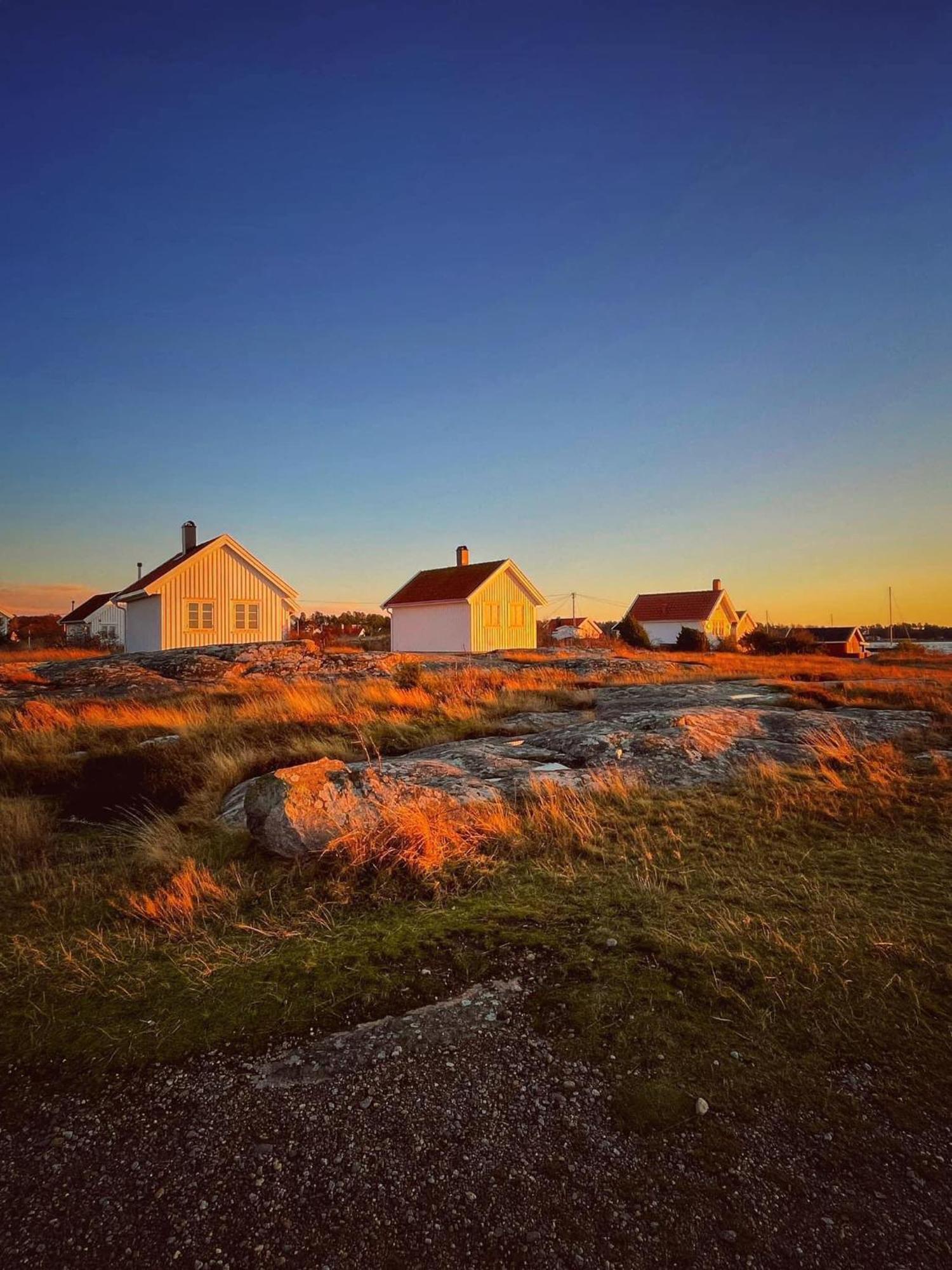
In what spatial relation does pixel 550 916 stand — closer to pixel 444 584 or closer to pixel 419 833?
pixel 419 833

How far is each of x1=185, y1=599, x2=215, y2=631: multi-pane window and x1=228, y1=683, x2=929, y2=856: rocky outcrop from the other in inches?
902

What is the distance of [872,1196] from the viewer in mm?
1795

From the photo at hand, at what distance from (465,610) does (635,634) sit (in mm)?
17009

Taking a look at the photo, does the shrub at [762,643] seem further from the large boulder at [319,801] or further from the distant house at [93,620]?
the distant house at [93,620]

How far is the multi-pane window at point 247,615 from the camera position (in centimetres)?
3005

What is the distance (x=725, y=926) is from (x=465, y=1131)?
197 cm

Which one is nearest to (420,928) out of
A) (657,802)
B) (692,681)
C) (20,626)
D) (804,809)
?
(657,802)

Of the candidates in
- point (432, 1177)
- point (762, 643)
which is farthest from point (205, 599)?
point (762, 643)

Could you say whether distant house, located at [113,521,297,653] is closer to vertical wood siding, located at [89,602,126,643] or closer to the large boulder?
the large boulder

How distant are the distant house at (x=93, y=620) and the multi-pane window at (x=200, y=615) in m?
31.5

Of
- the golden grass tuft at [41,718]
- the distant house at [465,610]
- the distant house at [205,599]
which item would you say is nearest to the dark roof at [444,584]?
the distant house at [465,610]

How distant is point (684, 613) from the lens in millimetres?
53031

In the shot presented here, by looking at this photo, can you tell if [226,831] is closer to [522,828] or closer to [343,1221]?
[522,828]

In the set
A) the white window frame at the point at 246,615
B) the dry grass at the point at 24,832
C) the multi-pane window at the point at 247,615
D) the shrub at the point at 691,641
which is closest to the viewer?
the dry grass at the point at 24,832
